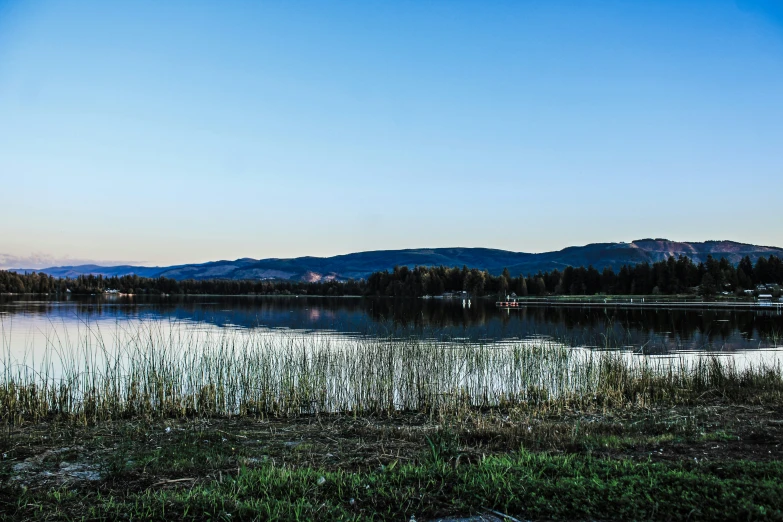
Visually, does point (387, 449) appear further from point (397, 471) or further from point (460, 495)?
point (460, 495)

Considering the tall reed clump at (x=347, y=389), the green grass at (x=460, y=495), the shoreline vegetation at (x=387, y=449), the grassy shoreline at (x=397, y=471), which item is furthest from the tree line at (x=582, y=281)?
the green grass at (x=460, y=495)

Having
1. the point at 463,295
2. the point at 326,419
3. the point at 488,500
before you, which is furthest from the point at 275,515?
the point at 463,295

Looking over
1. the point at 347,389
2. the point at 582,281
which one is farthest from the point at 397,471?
the point at 582,281

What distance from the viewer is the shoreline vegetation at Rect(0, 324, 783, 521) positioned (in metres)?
6.33

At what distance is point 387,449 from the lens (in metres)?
9.21

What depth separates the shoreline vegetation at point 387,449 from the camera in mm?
6328

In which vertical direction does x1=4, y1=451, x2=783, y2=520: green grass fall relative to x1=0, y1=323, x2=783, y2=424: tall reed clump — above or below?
above

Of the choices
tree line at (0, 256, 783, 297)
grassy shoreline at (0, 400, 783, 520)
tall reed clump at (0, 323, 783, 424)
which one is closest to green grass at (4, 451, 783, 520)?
grassy shoreline at (0, 400, 783, 520)

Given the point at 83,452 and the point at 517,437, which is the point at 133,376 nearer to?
the point at 83,452

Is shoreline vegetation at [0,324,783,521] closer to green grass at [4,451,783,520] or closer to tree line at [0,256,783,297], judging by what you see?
green grass at [4,451,783,520]

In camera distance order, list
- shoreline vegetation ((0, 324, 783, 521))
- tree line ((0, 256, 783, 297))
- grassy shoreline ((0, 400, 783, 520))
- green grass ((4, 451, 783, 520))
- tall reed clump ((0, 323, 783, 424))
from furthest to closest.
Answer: tree line ((0, 256, 783, 297))
tall reed clump ((0, 323, 783, 424))
shoreline vegetation ((0, 324, 783, 521))
grassy shoreline ((0, 400, 783, 520))
green grass ((4, 451, 783, 520))

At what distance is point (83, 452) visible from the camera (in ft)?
30.3

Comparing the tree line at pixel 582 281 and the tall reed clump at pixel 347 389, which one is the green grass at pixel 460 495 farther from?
the tree line at pixel 582 281

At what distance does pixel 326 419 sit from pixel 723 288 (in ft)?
426
